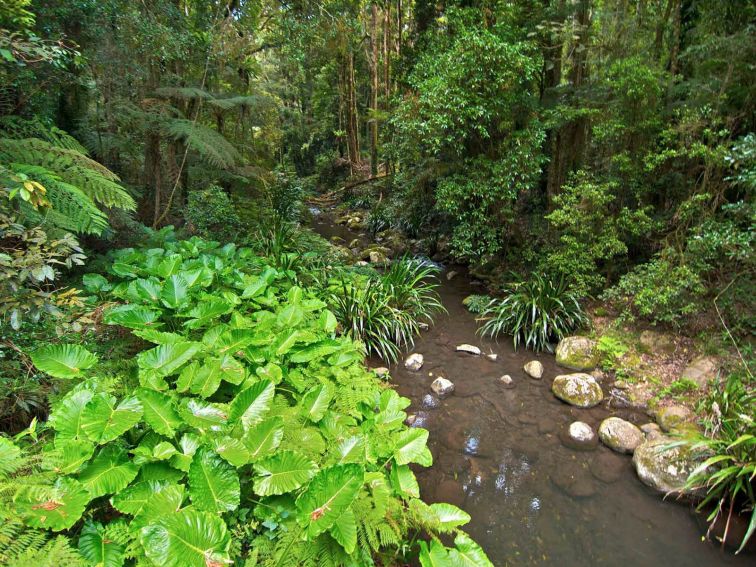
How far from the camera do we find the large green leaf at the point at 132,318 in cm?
251

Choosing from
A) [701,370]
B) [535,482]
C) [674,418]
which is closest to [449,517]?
[535,482]

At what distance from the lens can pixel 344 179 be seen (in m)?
17.4

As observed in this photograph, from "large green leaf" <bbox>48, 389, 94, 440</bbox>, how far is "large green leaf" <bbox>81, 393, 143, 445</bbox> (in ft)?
0.10

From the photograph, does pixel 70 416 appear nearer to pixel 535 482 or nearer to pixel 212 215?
pixel 535 482

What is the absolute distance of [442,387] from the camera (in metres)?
4.56

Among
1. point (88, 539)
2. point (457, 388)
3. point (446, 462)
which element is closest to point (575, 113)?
point (457, 388)

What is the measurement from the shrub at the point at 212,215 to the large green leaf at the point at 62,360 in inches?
164

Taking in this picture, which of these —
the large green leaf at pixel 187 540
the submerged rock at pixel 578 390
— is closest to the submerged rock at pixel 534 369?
the submerged rock at pixel 578 390

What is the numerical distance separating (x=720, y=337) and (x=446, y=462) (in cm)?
350

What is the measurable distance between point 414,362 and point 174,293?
3.04 metres

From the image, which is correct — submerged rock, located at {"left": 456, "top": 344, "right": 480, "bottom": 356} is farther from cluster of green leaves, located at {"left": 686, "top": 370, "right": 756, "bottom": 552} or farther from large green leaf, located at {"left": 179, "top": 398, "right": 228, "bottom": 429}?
large green leaf, located at {"left": 179, "top": 398, "right": 228, "bottom": 429}

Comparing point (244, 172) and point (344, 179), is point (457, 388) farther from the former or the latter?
point (344, 179)

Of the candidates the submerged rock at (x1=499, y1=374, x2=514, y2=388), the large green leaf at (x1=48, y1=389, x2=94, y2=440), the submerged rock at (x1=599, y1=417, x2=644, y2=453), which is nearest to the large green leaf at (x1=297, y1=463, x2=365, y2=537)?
the large green leaf at (x1=48, y1=389, x2=94, y2=440)

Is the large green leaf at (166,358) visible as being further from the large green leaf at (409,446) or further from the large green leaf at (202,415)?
the large green leaf at (409,446)
